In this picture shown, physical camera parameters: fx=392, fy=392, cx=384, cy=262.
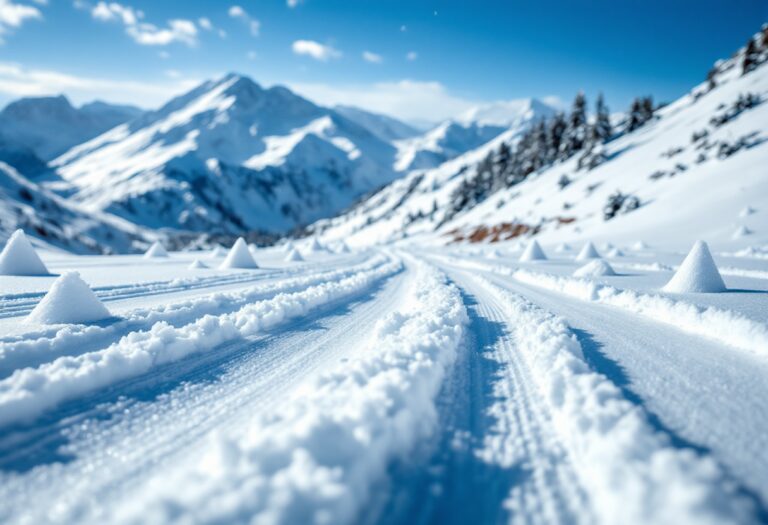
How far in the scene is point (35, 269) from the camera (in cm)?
1060

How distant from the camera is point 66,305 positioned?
5.17 metres

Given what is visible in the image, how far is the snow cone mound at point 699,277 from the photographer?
704 centimetres

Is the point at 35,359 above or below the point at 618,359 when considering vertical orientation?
below

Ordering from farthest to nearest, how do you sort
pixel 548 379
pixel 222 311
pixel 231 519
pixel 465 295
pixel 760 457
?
pixel 465 295 < pixel 222 311 < pixel 548 379 < pixel 760 457 < pixel 231 519

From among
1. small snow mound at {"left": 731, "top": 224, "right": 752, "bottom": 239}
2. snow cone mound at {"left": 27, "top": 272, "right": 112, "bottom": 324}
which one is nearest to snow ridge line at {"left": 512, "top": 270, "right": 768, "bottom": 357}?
snow cone mound at {"left": 27, "top": 272, "right": 112, "bottom": 324}

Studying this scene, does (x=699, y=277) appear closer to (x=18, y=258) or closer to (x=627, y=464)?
(x=627, y=464)

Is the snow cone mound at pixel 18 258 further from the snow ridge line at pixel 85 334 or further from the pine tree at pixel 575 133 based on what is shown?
the pine tree at pixel 575 133

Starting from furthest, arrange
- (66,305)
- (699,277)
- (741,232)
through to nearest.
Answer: (741,232), (699,277), (66,305)

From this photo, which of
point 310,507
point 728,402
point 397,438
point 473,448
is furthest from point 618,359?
point 310,507

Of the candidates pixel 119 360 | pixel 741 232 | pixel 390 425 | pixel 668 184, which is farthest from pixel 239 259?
pixel 668 184

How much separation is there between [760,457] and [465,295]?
20.7 feet

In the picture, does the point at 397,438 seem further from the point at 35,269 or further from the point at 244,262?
the point at 244,262

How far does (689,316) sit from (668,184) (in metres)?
33.3

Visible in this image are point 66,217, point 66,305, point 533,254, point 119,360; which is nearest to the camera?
point 119,360
